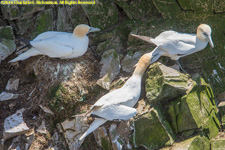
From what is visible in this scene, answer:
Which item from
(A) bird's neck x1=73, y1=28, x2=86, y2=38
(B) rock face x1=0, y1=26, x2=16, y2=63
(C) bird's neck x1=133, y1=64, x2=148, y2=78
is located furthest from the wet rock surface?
(A) bird's neck x1=73, y1=28, x2=86, y2=38

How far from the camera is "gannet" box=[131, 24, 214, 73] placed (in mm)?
5746

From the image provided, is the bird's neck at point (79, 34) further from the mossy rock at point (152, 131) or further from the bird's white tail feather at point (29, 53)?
the mossy rock at point (152, 131)

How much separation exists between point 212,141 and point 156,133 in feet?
3.39

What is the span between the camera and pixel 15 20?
722 cm

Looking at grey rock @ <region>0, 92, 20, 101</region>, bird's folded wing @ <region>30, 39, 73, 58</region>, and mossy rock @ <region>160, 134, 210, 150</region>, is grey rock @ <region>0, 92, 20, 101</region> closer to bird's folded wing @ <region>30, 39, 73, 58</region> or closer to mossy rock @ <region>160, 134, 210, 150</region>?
bird's folded wing @ <region>30, 39, 73, 58</region>

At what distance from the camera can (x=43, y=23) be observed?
712 cm

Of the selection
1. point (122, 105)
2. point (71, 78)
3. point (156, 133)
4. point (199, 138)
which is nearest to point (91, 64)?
point (71, 78)

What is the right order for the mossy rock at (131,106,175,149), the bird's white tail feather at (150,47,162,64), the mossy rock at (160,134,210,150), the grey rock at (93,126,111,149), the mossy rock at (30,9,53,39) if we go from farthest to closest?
the mossy rock at (30,9,53,39)
the bird's white tail feather at (150,47,162,64)
the grey rock at (93,126,111,149)
the mossy rock at (131,106,175,149)
the mossy rock at (160,134,210,150)

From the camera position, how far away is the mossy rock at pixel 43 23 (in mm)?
7078

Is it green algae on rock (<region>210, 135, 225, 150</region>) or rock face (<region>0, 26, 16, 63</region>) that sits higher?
rock face (<region>0, 26, 16, 63</region>)

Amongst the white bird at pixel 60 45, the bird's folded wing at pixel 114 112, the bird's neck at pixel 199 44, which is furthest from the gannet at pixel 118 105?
the white bird at pixel 60 45

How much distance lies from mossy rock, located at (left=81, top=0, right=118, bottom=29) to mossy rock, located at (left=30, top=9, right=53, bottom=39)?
2.81 ft

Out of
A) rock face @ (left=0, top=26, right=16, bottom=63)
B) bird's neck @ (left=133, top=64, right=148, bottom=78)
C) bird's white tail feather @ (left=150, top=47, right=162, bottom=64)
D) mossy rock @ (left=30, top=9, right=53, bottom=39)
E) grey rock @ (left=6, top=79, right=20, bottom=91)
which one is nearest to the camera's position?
bird's neck @ (left=133, top=64, right=148, bottom=78)

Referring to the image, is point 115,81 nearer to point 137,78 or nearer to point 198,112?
point 137,78
